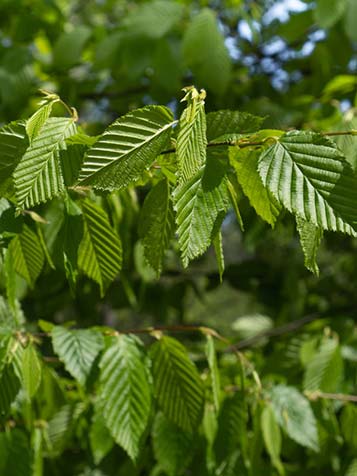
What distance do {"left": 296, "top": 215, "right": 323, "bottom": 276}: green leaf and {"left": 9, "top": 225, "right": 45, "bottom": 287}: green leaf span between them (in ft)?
1.25

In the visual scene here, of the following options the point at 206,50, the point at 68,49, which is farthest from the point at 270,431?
the point at 68,49

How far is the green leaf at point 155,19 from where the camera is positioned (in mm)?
2209

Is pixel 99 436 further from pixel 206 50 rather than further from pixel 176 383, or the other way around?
pixel 206 50

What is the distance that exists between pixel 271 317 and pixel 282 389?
153 centimetres

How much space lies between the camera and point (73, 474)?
171cm

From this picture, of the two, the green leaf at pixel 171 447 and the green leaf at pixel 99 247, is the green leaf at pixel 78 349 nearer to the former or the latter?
the green leaf at pixel 99 247

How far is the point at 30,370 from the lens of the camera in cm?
102

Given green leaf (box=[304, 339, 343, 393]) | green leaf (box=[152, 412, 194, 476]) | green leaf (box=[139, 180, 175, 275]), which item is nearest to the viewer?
green leaf (box=[139, 180, 175, 275])

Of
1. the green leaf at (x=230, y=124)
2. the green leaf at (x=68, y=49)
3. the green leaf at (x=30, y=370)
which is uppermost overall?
the green leaf at (x=68, y=49)

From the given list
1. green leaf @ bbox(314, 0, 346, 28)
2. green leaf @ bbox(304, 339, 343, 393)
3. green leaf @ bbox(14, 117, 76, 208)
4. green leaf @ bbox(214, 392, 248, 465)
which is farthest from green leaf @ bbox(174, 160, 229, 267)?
green leaf @ bbox(314, 0, 346, 28)

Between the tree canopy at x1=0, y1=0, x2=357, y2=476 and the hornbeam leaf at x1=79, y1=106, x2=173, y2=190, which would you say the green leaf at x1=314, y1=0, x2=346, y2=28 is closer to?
the tree canopy at x1=0, y1=0, x2=357, y2=476

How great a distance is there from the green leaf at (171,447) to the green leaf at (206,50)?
4.07 feet

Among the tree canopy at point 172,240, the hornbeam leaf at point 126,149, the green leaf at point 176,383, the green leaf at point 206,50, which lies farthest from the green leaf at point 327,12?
the hornbeam leaf at point 126,149

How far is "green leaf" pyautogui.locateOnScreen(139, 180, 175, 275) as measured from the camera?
864 millimetres
